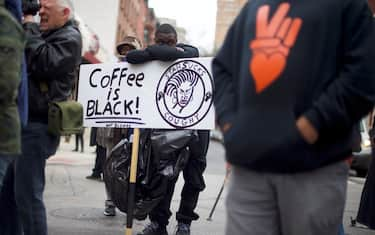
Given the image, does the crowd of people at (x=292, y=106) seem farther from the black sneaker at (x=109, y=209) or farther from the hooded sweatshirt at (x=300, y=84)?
the black sneaker at (x=109, y=209)

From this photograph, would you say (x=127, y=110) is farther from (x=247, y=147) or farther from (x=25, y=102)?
(x=247, y=147)

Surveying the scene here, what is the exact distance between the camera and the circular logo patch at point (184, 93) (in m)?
4.86

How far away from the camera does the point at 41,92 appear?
384 cm

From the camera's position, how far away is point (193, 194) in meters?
5.52

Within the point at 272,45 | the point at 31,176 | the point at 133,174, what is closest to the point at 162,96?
the point at 133,174

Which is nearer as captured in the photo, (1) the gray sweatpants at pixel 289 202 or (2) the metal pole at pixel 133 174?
(1) the gray sweatpants at pixel 289 202

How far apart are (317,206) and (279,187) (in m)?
0.17

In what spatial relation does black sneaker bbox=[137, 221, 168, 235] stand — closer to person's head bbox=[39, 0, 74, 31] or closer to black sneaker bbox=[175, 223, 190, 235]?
black sneaker bbox=[175, 223, 190, 235]

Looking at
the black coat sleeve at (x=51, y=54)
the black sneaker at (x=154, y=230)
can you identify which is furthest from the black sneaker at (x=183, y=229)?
the black coat sleeve at (x=51, y=54)

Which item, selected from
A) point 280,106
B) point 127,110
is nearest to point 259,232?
point 280,106

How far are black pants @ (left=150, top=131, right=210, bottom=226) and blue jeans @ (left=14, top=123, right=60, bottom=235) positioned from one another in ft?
5.53

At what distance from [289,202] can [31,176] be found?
6.36 feet

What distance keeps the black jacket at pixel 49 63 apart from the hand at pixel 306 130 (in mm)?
1945

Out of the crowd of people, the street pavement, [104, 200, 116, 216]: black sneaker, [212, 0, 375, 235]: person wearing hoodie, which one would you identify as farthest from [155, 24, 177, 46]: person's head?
[212, 0, 375, 235]: person wearing hoodie
